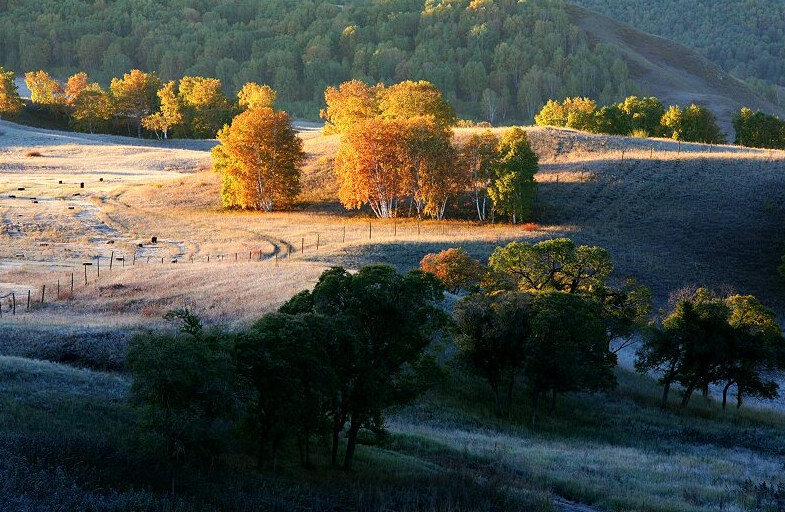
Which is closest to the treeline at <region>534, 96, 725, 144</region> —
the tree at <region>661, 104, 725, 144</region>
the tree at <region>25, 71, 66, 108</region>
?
the tree at <region>661, 104, 725, 144</region>

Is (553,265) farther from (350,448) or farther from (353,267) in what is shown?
(350,448)

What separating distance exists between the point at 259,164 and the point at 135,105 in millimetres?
79018

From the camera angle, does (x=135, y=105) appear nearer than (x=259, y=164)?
No

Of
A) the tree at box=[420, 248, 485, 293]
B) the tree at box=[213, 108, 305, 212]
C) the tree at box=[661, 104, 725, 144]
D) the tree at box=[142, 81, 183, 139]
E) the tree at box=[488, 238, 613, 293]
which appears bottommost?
the tree at box=[420, 248, 485, 293]

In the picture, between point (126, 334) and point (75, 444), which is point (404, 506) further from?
point (126, 334)

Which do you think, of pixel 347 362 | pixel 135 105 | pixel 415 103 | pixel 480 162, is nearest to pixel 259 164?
pixel 480 162

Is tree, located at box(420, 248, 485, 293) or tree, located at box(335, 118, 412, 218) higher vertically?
tree, located at box(335, 118, 412, 218)

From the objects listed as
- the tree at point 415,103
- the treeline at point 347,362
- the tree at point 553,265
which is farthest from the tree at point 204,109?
the treeline at point 347,362

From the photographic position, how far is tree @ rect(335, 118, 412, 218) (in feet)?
303

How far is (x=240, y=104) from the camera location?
168 meters

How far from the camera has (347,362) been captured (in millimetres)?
25625

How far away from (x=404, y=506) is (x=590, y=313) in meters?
24.8

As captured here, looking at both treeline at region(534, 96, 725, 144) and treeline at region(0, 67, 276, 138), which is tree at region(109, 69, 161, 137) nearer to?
treeline at region(0, 67, 276, 138)

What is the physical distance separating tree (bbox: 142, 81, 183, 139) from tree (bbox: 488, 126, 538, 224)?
81.6 m
